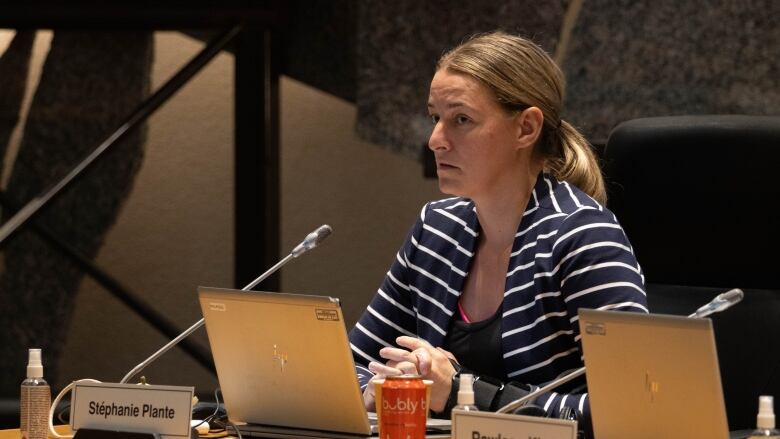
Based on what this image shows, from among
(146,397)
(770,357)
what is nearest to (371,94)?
(770,357)

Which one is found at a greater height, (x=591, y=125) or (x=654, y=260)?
(x=591, y=125)

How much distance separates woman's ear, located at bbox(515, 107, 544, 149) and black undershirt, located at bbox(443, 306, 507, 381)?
0.99 feet

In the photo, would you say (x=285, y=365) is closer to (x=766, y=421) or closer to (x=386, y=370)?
(x=386, y=370)

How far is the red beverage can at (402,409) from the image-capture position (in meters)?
1.50

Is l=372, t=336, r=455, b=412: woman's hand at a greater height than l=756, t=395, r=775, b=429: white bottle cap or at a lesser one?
greater

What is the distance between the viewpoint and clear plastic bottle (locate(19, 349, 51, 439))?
5.77ft

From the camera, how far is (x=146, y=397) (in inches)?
63.7

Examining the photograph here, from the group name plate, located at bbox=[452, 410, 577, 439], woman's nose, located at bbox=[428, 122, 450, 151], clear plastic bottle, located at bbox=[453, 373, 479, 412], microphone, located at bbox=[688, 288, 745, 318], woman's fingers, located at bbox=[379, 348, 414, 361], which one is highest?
woman's nose, located at bbox=[428, 122, 450, 151]

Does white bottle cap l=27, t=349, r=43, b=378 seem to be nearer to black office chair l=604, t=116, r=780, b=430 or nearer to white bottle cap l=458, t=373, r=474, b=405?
white bottle cap l=458, t=373, r=474, b=405

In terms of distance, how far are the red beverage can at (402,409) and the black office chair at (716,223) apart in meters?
0.76

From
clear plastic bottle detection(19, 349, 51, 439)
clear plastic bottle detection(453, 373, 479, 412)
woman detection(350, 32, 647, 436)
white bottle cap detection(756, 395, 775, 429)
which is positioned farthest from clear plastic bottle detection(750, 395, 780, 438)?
clear plastic bottle detection(19, 349, 51, 439)

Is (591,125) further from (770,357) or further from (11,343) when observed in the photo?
(11,343)

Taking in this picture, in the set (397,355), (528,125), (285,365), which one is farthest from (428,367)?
(528,125)

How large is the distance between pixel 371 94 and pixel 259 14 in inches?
17.0
